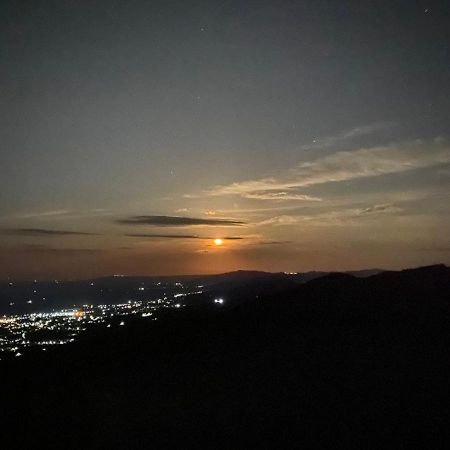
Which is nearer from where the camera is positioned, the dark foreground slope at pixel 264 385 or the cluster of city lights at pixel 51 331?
the dark foreground slope at pixel 264 385

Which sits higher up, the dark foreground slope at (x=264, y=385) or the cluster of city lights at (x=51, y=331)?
the dark foreground slope at (x=264, y=385)

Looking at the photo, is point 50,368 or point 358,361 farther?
point 50,368

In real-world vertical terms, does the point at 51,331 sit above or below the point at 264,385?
below

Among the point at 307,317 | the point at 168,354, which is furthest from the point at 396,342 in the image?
Result: the point at 168,354

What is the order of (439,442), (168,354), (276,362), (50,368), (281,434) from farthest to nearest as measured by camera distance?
(50,368) < (168,354) < (276,362) < (281,434) < (439,442)

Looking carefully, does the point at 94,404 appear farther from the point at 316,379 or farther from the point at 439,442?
the point at 439,442

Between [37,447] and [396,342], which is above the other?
[396,342]

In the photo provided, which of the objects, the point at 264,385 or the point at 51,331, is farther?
the point at 51,331

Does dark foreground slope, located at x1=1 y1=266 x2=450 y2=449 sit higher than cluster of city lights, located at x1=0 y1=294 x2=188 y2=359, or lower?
higher
